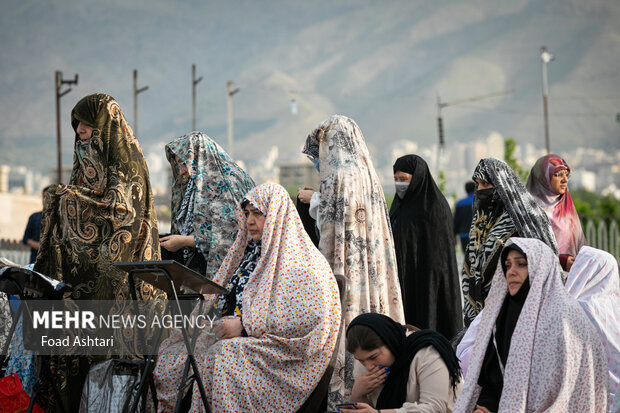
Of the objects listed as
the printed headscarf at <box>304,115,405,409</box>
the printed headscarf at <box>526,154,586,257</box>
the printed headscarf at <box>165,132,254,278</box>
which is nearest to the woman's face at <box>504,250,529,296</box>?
the printed headscarf at <box>304,115,405,409</box>

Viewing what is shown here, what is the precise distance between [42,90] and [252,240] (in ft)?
660

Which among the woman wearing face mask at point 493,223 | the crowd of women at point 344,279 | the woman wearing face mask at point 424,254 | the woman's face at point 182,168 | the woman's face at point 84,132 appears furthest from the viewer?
the woman wearing face mask at point 424,254

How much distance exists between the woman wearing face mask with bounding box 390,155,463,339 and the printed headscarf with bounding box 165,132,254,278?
46.5 inches

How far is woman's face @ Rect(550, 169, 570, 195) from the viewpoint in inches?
223

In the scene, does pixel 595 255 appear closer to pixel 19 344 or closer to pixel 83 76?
pixel 19 344

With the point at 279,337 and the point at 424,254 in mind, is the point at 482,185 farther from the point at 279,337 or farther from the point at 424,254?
the point at 279,337

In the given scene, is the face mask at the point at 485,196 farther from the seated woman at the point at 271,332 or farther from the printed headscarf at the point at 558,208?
the seated woman at the point at 271,332

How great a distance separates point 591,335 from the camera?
3252mm

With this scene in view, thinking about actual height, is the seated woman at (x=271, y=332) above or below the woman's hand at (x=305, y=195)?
below

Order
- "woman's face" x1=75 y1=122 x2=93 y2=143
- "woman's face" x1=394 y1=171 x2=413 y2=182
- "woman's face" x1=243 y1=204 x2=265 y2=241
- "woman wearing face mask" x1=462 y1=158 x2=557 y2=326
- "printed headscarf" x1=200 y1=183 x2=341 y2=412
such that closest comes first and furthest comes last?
"printed headscarf" x1=200 y1=183 x2=341 y2=412 → "woman's face" x1=243 y1=204 x2=265 y2=241 → "woman's face" x1=75 y1=122 x2=93 y2=143 → "woman wearing face mask" x1=462 y1=158 x2=557 y2=326 → "woman's face" x1=394 y1=171 x2=413 y2=182

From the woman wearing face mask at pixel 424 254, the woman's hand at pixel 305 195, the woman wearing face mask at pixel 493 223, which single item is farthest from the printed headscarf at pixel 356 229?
the woman wearing face mask at pixel 424 254

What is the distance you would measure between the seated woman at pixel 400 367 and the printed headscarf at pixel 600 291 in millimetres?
1093

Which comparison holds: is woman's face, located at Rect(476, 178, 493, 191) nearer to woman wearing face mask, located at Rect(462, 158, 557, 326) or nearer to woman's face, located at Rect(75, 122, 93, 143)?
woman wearing face mask, located at Rect(462, 158, 557, 326)

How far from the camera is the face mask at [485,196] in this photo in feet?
16.7
